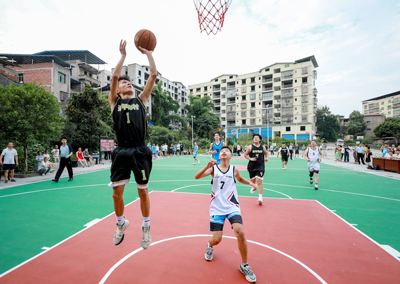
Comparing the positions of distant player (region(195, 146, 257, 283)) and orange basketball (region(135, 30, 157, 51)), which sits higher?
orange basketball (region(135, 30, 157, 51))

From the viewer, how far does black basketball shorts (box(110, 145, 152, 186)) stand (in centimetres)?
320

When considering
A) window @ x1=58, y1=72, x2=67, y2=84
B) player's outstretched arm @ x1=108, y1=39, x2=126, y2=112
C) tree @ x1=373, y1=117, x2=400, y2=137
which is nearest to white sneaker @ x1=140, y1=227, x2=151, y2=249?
player's outstretched arm @ x1=108, y1=39, x2=126, y2=112

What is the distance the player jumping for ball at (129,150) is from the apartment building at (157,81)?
48.9 meters

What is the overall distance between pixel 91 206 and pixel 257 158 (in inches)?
230

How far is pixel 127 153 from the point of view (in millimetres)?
3211

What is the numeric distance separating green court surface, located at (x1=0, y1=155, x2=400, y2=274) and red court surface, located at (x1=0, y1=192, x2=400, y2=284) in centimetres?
48

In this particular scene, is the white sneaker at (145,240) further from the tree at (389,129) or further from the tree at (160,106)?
the tree at (389,129)

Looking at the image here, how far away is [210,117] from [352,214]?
4834 centimetres

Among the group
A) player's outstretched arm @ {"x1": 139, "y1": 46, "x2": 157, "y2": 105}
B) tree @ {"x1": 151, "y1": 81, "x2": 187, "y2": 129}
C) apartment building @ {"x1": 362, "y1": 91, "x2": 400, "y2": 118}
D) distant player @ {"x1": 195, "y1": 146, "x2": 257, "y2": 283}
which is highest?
apartment building @ {"x1": 362, "y1": 91, "x2": 400, "y2": 118}

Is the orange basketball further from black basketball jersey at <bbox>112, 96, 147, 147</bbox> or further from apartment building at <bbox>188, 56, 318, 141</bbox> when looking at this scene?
apartment building at <bbox>188, 56, 318, 141</bbox>

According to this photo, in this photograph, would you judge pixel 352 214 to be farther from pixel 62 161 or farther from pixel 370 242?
pixel 62 161

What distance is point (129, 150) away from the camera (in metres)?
3.24

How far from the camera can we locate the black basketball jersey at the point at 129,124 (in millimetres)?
3281

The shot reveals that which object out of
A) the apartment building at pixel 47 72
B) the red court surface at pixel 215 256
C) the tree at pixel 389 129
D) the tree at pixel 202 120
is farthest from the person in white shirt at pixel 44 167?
the tree at pixel 389 129
